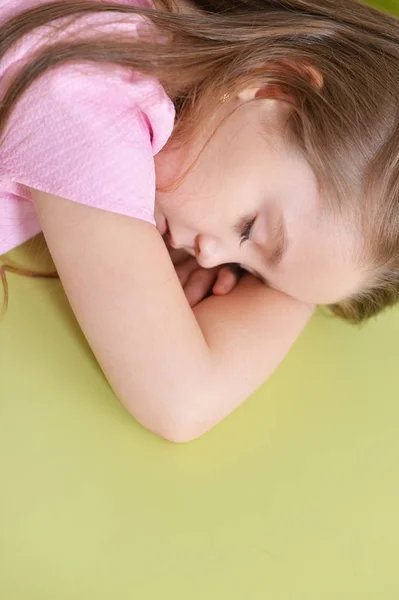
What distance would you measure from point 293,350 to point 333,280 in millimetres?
162

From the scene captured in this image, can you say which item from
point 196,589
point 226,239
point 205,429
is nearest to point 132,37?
point 226,239

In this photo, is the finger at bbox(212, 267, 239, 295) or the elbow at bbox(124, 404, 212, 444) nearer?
the elbow at bbox(124, 404, 212, 444)

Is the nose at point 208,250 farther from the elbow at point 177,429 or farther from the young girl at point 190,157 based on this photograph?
the elbow at point 177,429

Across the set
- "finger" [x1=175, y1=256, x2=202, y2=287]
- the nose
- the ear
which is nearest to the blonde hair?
the ear

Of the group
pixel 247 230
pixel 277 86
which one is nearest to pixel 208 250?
pixel 247 230

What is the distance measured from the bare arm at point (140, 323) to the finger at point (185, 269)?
155 mm

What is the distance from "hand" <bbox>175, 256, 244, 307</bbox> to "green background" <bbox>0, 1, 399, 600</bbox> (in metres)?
0.13

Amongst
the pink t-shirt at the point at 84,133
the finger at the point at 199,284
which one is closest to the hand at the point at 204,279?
the finger at the point at 199,284

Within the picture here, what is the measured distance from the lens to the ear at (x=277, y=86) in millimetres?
832

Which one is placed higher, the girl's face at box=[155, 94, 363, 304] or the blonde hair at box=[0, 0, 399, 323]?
the blonde hair at box=[0, 0, 399, 323]

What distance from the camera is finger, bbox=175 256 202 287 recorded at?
1.03m

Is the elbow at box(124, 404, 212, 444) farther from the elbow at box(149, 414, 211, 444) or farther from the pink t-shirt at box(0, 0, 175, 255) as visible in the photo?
the pink t-shirt at box(0, 0, 175, 255)

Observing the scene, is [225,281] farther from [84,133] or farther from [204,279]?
[84,133]

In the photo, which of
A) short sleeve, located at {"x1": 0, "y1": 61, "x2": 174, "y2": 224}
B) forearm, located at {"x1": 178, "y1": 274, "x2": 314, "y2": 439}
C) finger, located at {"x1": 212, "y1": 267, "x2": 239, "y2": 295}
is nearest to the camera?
short sleeve, located at {"x1": 0, "y1": 61, "x2": 174, "y2": 224}
